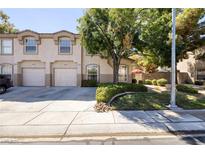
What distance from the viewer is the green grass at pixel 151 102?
1247cm

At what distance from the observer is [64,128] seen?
8.65 metres

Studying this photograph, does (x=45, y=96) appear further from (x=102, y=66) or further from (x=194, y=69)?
(x=194, y=69)

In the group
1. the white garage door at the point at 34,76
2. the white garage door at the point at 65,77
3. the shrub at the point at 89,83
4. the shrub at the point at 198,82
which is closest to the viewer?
the shrub at the point at 89,83

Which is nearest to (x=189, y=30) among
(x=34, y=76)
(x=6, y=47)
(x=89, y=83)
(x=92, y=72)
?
(x=92, y=72)

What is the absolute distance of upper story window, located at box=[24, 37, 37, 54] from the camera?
82.6ft

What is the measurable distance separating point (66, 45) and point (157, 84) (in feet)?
39.0

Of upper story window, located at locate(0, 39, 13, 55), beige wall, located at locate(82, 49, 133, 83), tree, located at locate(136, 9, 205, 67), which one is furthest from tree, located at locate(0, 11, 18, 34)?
tree, located at locate(136, 9, 205, 67)

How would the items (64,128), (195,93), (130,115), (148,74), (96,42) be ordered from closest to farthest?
(64,128)
(130,115)
(195,93)
(96,42)
(148,74)

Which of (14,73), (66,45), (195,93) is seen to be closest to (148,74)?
(66,45)

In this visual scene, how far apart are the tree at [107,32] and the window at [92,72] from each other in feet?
19.9

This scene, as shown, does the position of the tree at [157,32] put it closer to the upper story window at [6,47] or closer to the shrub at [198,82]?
the shrub at [198,82]

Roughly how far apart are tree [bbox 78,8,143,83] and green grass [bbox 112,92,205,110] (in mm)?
4557

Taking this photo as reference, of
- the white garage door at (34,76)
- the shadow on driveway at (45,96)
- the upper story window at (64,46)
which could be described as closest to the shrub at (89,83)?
the upper story window at (64,46)
